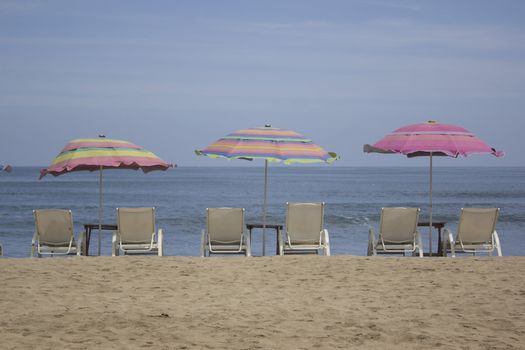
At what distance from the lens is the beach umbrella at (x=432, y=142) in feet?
36.4

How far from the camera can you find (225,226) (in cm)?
1125

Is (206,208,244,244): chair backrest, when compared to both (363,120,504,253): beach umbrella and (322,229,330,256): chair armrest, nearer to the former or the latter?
(322,229,330,256): chair armrest

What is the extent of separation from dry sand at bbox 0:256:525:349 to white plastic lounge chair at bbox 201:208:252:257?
28 cm

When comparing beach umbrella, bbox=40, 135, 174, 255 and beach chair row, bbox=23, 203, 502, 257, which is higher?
beach umbrella, bbox=40, 135, 174, 255

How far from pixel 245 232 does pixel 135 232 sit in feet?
4.76

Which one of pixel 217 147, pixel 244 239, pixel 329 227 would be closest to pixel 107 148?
pixel 217 147

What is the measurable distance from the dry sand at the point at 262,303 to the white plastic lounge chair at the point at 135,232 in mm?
288

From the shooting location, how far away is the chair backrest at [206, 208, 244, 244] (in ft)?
36.7

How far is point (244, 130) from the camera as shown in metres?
11.2

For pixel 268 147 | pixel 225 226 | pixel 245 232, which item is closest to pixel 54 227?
pixel 225 226

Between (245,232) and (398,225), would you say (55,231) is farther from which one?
(398,225)

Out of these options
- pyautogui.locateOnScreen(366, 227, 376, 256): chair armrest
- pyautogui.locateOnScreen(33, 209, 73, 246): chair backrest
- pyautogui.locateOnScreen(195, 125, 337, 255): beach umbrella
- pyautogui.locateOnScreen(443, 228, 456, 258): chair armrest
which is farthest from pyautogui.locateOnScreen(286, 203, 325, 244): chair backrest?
pyautogui.locateOnScreen(33, 209, 73, 246): chair backrest

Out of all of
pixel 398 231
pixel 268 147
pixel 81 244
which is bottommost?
pixel 81 244

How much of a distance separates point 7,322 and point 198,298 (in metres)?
1.96
